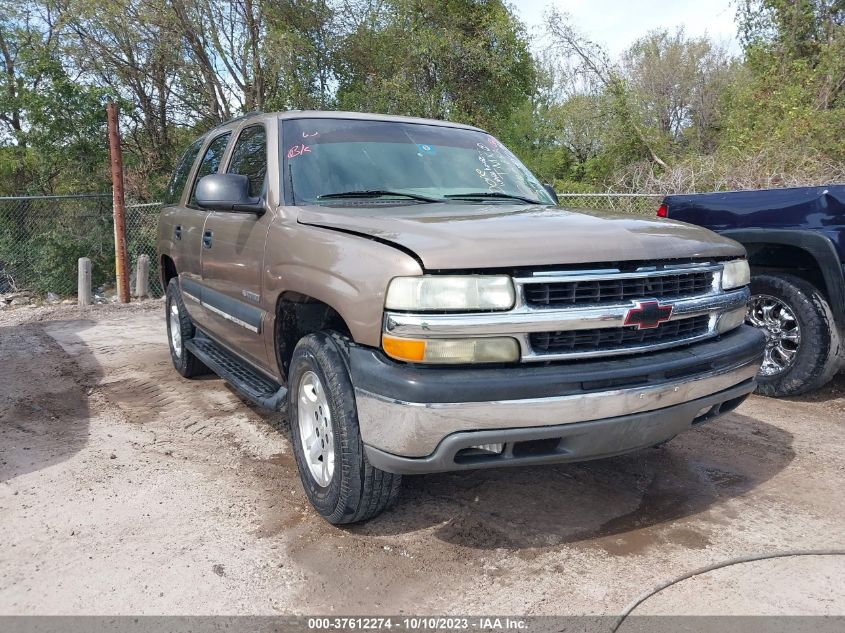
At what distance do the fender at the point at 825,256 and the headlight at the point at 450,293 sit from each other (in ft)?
10.2

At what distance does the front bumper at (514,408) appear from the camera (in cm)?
238

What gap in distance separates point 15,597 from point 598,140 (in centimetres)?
2426

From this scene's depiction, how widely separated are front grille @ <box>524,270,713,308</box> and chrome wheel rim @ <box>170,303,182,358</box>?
12.5 ft

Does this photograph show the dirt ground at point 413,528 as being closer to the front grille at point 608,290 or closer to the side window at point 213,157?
the front grille at point 608,290

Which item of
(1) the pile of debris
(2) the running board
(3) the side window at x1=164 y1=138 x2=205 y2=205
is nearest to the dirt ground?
(2) the running board

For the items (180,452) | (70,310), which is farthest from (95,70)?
(180,452)

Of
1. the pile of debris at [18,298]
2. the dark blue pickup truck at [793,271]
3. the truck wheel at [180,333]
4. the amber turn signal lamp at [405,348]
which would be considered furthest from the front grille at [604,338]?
the pile of debris at [18,298]

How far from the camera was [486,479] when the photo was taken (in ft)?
11.5

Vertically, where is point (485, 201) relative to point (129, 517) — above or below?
above

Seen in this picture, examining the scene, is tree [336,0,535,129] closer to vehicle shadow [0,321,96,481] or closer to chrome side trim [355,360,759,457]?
vehicle shadow [0,321,96,481]

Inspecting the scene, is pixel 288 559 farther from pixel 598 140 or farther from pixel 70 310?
pixel 598 140

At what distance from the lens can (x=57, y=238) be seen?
11711 millimetres

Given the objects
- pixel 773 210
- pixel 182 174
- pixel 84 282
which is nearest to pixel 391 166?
pixel 182 174

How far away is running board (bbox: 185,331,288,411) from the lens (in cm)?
350
